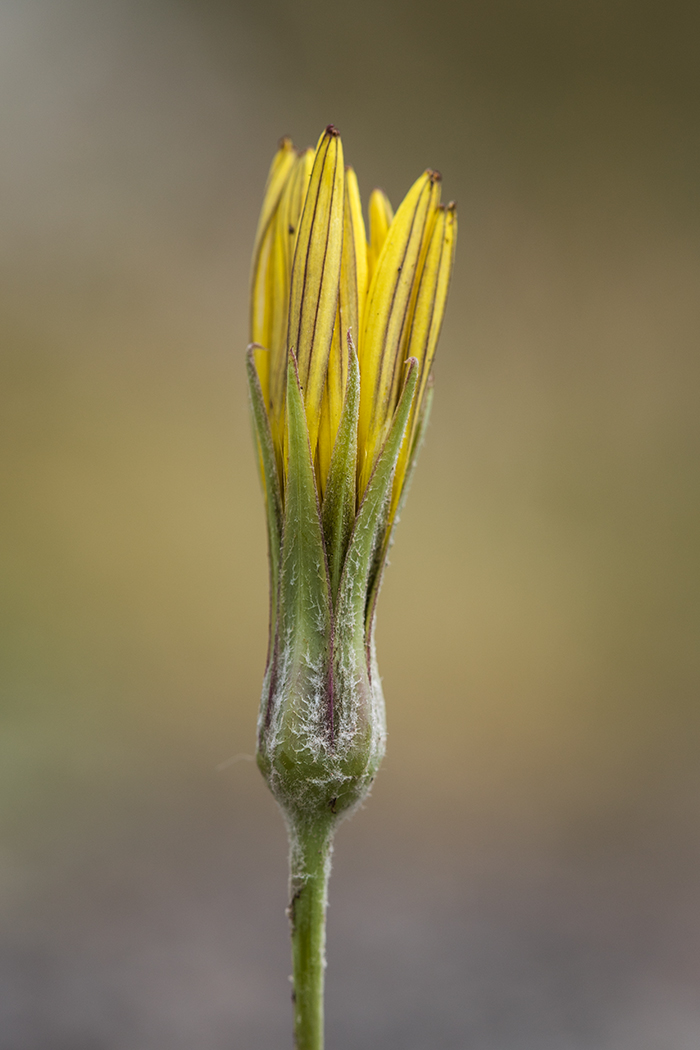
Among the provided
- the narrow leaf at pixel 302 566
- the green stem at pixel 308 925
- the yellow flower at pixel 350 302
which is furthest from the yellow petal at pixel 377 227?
the green stem at pixel 308 925

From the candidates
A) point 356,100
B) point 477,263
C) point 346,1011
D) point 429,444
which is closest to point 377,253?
point 346,1011

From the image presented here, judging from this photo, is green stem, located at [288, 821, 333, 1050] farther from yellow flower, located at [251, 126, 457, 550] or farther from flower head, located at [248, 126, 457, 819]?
yellow flower, located at [251, 126, 457, 550]

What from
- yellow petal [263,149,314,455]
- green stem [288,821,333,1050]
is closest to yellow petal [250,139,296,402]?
yellow petal [263,149,314,455]

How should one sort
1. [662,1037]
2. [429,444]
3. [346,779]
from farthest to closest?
1. [429,444]
2. [662,1037]
3. [346,779]

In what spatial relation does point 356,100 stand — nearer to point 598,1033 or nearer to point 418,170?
Answer: point 418,170

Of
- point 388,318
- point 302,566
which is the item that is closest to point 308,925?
point 302,566

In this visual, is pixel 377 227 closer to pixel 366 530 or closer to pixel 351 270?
pixel 351 270
